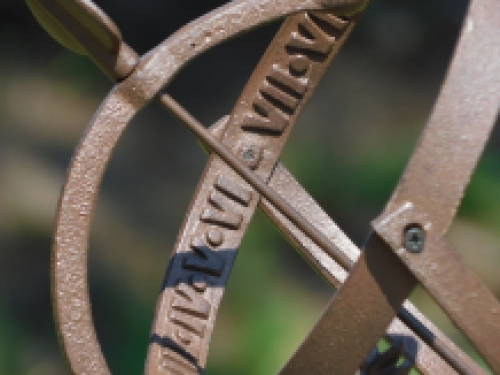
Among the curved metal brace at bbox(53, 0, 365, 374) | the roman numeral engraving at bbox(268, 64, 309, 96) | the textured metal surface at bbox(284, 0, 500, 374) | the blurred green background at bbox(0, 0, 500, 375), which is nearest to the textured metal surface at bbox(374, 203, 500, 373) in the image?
the textured metal surface at bbox(284, 0, 500, 374)

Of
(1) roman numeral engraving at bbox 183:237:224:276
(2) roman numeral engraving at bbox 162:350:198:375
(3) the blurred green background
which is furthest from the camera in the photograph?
(3) the blurred green background

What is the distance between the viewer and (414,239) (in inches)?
45.0

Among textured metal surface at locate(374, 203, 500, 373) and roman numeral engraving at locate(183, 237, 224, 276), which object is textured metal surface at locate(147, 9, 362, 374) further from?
textured metal surface at locate(374, 203, 500, 373)

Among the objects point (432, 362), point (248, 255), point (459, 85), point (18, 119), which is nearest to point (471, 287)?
point (459, 85)

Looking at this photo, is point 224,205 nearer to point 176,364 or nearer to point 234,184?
point 234,184

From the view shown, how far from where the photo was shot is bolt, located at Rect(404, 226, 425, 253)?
1140mm

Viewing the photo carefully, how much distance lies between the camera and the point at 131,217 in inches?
119

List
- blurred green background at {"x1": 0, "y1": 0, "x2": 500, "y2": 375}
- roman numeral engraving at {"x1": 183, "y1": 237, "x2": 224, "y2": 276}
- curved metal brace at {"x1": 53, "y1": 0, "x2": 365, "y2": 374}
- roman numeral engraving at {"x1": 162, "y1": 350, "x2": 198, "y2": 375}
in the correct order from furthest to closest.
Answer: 1. blurred green background at {"x1": 0, "y1": 0, "x2": 500, "y2": 375}
2. roman numeral engraving at {"x1": 183, "y1": 237, "x2": 224, "y2": 276}
3. roman numeral engraving at {"x1": 162, "y1": 350, "x2": 198, "y2": 375}
4. curved metal brace at {"x1": 53, "y1": 0, "x2": 365, "y2": 374}

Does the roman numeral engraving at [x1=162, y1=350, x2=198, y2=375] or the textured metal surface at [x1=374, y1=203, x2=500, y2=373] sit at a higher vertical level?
the textured metal surface at [x1=374, y1=203, x2=500, y2=373]

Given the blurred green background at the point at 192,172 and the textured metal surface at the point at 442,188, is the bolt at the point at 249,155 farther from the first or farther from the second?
the blurred green background at the point at 192,172

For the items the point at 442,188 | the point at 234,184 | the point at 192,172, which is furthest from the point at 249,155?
the point at 192,172

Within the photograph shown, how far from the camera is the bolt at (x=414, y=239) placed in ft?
3.74

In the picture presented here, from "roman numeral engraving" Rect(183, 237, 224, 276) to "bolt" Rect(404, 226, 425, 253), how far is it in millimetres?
495

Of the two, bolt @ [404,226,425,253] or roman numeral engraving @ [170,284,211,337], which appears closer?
bolt @ [404,226,425,253]
